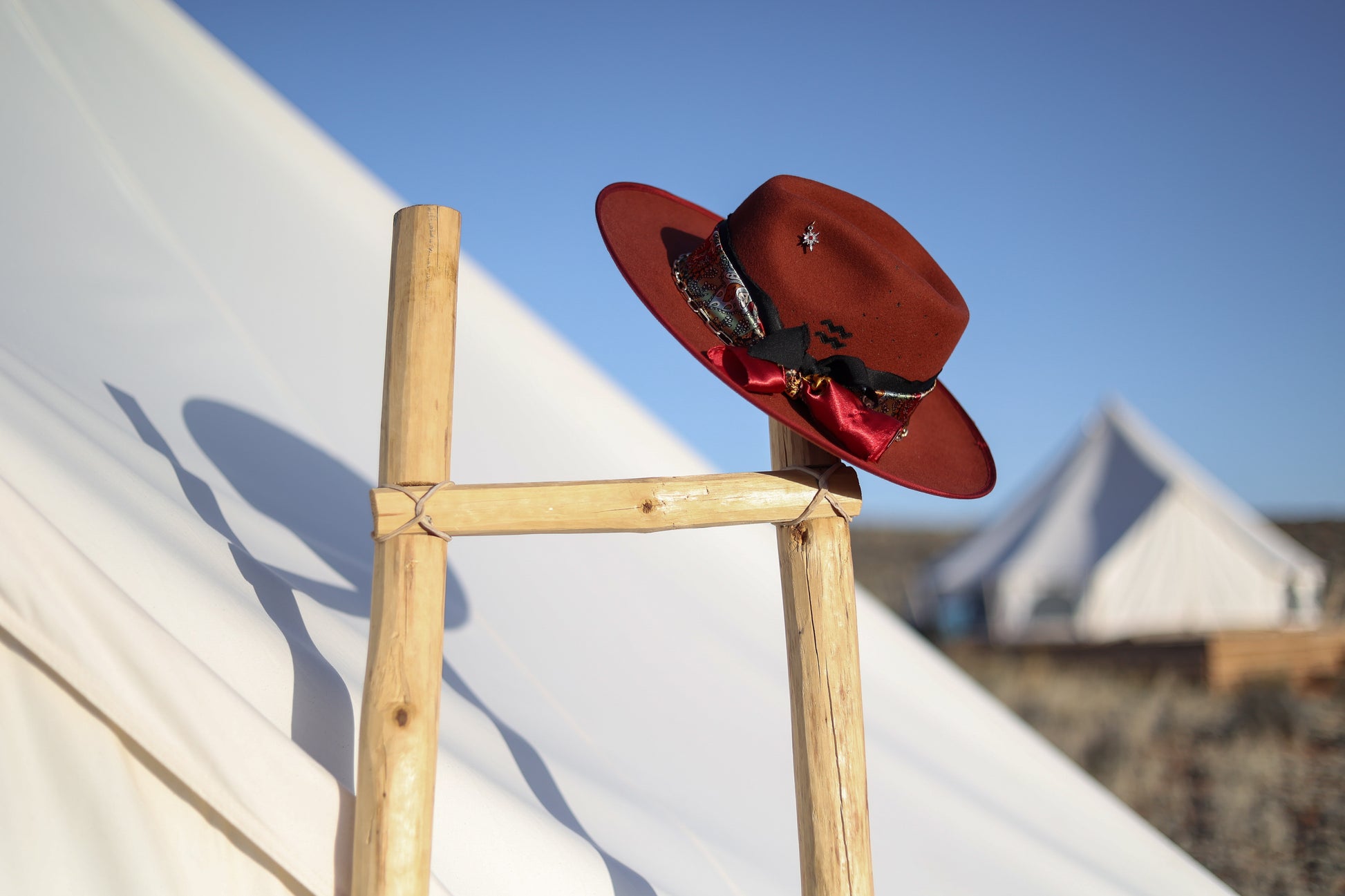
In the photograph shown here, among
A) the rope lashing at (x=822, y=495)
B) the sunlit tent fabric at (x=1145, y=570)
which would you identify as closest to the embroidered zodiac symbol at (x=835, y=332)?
the rope lashing at (x=822, y=495)

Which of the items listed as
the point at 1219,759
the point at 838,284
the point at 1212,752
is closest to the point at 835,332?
the point at 838,284

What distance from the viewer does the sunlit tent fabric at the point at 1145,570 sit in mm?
6938

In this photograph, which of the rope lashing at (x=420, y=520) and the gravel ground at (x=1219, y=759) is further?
the gravel ground at (x=1219, y=759)

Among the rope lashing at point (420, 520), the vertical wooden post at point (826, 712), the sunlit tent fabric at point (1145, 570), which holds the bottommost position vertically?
the vertical wooden post at point (826, 712)

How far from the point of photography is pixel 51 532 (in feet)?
2.12

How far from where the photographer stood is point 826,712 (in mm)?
769

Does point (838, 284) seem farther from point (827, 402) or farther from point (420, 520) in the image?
point (420, 520)

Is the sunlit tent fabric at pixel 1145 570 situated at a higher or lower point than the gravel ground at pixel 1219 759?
higher

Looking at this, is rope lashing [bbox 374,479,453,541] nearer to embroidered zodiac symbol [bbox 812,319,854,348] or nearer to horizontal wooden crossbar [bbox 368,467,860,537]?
horizontal wooden crossbar [bbox 368,467,860,537]

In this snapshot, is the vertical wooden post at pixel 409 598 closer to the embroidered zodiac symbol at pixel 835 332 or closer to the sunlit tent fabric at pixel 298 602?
the sunlit tent fabric at pixel 298 602

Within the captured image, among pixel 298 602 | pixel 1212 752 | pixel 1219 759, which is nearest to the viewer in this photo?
pixel 298 602

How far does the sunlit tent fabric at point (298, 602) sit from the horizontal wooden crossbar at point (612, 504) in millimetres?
195

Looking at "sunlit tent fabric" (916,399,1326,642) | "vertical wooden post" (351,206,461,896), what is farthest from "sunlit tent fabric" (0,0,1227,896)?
"sunlit tent fabric" (916,399,1326,642)

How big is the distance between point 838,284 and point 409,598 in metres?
0.42
